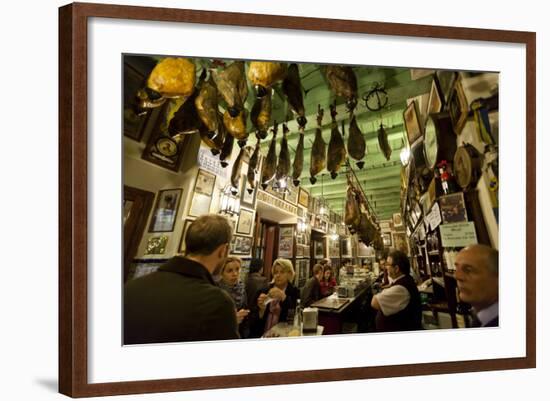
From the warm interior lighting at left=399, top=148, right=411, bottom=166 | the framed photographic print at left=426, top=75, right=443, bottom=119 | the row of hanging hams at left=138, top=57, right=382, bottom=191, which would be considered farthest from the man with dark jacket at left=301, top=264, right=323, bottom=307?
the framed photographic print at left=426, top=75, right=443, bottom=119

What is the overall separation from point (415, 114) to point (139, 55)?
26.3 inches

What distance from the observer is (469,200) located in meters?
1.73

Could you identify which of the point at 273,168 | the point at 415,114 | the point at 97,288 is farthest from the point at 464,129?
the point at 97,288

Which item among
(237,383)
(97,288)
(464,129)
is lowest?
(237,383)

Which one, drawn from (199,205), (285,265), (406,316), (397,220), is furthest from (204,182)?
(406,316)

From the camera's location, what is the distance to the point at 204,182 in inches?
59.4

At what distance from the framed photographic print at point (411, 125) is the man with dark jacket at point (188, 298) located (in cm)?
50

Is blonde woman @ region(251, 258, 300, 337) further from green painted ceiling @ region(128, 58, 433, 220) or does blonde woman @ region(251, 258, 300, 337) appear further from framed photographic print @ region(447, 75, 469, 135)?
framed photographic print @ region(447, 75, 469, 135)

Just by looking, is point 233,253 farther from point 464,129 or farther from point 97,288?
point 464,129

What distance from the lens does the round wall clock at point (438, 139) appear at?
5.58 feet

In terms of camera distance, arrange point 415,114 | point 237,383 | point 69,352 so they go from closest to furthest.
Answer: point 69,352 < point 237,383 < point 415,114

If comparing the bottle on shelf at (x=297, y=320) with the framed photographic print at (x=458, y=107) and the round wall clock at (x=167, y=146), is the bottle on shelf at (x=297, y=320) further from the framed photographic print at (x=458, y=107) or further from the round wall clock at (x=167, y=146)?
the framed photographic print at (x=458, y=107)

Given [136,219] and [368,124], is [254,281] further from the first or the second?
[368,124]

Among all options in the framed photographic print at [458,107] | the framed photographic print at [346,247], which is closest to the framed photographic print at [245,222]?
the framed photographic print at [346,247]
